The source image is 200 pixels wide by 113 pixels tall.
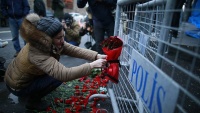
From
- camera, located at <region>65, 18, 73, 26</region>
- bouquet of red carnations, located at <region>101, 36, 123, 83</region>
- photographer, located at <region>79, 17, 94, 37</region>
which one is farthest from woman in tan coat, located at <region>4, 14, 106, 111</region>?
camera, located at <region>65, 18, 73, 26</region>

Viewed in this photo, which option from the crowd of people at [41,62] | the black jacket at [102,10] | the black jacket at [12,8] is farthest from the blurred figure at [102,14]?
the black jacket at [12,8]

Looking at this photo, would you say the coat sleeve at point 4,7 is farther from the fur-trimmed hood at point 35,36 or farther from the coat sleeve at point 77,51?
the fur-trimmed hood at point 35,36

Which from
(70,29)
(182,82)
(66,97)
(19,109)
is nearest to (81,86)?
(66,97)

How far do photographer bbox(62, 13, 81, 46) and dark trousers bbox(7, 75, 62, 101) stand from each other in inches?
119

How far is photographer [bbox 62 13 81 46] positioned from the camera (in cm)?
510

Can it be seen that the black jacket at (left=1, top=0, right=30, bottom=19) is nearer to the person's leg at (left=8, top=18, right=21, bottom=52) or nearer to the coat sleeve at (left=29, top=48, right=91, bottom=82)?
the person's leg at (left=8, top=18, right=21, bottom=52)

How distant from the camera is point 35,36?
172cm

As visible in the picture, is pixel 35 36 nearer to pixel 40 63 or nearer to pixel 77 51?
pixel 40 63

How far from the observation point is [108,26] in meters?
3.46

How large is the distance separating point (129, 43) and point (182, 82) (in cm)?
155

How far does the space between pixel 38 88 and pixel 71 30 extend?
10.6 feet

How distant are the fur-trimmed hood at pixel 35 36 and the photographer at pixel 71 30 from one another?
3298 millimetres

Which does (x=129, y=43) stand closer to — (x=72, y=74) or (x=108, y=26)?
(x=72, y=74)

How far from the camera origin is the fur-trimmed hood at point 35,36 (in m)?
1.72
